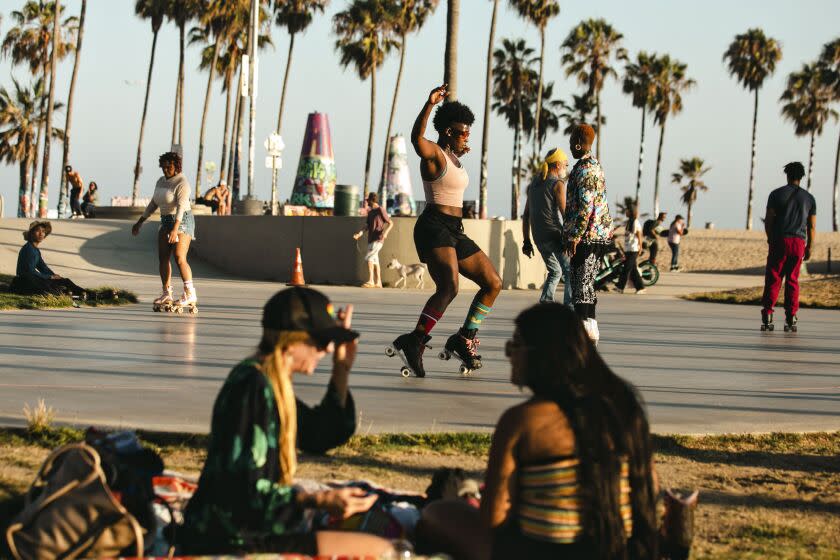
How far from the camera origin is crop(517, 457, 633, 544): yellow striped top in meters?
3.31

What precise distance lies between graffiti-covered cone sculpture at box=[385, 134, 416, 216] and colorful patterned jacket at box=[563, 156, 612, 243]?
42.0m

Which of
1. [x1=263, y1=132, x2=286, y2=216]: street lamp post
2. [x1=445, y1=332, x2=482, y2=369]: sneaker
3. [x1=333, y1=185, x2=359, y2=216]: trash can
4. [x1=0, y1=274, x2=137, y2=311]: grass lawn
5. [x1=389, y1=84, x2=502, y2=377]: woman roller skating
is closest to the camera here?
[x1=389, y1=84, x2=502, y2=377]: woman roller skating

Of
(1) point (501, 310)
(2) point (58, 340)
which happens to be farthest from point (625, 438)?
(1) point (501, 310)

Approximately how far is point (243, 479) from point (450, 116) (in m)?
5.37

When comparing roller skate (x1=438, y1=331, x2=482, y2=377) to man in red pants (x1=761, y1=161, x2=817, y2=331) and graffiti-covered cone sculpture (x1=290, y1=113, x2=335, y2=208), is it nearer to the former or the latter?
man in red pants (x1=761, y1=161, x2=817, y2=331)

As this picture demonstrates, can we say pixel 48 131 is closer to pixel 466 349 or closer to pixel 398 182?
pixel 398 182

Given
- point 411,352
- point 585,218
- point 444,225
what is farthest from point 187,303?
point 444,225

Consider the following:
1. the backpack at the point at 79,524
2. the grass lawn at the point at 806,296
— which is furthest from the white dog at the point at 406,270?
the backpack at the point at 79,524

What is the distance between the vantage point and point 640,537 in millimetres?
3455

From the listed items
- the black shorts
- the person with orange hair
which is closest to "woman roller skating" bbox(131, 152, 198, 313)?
the person with orange hair

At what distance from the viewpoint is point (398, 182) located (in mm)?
53844

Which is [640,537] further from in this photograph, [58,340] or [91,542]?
[58,340]

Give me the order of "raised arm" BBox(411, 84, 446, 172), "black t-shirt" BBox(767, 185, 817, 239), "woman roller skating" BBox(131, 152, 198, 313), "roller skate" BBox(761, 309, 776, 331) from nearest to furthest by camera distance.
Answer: "raised arm" BBox(411, 84, 446, 172), "black t-shirt" BBox(767, 185, 817, 239), "woman roller skating" BBox(131, 152, 198, 313), "roller skate" BBox(761, 309, 776, 331)

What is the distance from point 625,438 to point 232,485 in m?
1.12
